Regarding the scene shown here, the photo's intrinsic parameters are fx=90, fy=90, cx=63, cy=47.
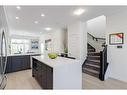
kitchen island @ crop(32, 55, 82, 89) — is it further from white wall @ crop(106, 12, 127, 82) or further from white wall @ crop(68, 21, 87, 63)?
white wall @ crop(68, 21, 87, 63)

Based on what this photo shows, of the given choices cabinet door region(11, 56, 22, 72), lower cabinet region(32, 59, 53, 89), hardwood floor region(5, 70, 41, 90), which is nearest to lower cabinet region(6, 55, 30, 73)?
cabinet door region(11, 56, 22, 72)

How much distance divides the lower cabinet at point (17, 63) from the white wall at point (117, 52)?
4185mm

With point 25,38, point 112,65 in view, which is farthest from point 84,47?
point 25,38

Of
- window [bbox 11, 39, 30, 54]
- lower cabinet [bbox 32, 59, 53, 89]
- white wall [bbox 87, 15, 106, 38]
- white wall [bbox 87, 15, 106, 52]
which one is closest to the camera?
lower cabinet [bbox 32, 59, 53, 89]

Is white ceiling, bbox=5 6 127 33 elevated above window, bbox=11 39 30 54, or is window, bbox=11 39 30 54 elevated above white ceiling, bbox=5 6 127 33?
white ceiling, bbox=5 6 127 33

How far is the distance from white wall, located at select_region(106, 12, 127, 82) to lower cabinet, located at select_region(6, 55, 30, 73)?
13.7ft

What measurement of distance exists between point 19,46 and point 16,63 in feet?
21.9

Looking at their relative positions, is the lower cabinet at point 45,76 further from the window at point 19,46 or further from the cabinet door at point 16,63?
the window at point 19,46

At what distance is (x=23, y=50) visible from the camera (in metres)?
10.8

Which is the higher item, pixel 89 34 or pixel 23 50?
pixel 89 34

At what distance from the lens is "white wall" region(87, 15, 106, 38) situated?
5964 millimetres
